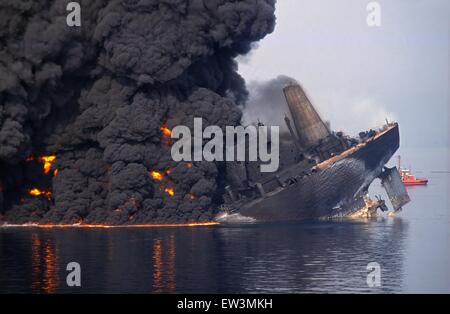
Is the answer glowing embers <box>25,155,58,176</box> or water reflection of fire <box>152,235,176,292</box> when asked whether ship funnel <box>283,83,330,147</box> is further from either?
glowing embers <box>25,155,58,176</box>

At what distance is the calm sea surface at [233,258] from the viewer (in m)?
68.1

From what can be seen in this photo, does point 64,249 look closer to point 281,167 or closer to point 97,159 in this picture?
point 97,159

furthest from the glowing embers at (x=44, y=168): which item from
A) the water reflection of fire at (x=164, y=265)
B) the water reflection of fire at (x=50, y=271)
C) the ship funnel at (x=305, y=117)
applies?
the ship funnel at (x=305, y=117)

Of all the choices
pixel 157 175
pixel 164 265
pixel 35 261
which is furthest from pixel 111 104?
pixel 164 265

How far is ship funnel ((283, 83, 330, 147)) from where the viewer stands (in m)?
102

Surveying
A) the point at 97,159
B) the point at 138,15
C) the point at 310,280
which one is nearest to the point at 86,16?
the point at 138,15

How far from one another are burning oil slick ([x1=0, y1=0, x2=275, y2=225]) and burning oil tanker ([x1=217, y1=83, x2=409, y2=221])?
10.9 feet

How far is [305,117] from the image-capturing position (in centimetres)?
10250

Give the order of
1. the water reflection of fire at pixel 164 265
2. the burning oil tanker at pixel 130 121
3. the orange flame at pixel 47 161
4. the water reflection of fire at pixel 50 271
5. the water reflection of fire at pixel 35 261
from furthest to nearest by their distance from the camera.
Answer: the orange flame at pixel 47 161
the burning oil tanker at pixel 130 121
the water reflection of fire at pixel 35 261
the water reflection of fire at pixel 164 265
the water reflection of fire at pixel 50 271

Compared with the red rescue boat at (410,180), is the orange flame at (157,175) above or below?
below

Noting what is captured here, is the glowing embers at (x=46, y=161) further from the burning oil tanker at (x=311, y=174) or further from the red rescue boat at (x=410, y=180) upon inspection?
the red rescue boat at (x=410, y=180)

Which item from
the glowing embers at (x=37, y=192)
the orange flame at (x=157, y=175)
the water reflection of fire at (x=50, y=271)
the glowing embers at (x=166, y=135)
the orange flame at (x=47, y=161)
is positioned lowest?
the water reflection of fire at (x=50, y=271)
